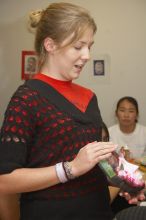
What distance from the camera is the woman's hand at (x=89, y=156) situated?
76 centimetres

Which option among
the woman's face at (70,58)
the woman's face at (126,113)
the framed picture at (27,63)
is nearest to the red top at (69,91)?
the woman's face at (70,58)

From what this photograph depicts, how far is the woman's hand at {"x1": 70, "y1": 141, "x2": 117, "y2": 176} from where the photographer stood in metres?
0.76

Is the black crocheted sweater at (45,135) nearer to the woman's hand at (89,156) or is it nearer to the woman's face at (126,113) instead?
the woman's hand at (89,156)

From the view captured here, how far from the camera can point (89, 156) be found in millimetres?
759

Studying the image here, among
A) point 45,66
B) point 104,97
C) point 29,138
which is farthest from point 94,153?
point 104,97

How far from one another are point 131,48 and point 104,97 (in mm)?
512

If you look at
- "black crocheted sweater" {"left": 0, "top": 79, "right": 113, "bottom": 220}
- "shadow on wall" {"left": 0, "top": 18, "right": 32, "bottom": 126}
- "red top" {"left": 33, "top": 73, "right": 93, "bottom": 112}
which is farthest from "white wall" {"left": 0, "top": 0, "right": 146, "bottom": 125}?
"black crocheted sweater" {"left": 0, "top": 79, "right": 113, "bottom": 220}

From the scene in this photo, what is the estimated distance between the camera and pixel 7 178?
77 cm

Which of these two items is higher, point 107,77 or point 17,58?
point 17,58

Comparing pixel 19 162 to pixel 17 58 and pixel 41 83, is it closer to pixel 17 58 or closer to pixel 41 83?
pixel 41 83

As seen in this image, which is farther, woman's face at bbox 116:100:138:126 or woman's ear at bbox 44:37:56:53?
woman's face at bbox 116:100:138:126

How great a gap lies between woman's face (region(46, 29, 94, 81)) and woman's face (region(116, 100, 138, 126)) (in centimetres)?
187

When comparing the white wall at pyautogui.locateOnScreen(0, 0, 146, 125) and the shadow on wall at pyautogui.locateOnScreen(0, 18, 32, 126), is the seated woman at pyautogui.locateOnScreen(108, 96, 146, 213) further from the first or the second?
the shadow on wall at pyautogui.locateOnScreen(0, 18, 32, 126)

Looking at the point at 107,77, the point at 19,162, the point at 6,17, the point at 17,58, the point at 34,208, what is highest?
the point at 6,17
